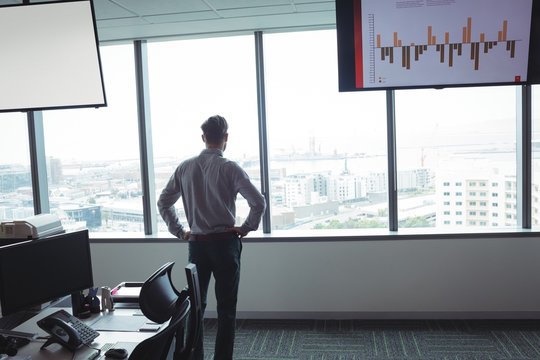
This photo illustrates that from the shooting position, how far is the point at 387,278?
3676mm

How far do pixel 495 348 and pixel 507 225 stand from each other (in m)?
1.03

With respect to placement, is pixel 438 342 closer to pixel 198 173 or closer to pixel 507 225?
pixel 507 225

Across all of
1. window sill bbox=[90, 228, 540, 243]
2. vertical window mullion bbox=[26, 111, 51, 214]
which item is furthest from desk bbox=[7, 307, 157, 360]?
vertical window mullion bbox=[26, 111, 51, 214]

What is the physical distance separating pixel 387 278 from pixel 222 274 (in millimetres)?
1584

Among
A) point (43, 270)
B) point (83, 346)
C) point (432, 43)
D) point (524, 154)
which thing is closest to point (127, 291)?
point (43, 270)

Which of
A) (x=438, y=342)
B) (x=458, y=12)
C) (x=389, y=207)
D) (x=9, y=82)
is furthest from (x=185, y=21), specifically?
(x=438, y=342)

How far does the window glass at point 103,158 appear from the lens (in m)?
4.05

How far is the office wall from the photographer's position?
3568 millimetres

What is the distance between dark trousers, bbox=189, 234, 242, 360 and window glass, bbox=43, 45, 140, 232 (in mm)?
1606

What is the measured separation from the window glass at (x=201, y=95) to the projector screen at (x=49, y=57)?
139cm

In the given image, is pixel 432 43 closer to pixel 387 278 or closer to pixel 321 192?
pixel 321 192

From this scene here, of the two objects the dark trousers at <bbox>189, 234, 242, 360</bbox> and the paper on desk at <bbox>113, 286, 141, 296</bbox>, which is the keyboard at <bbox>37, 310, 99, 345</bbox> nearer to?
the paper on desk at <bbox>113, 286, 141, 296</bbox>

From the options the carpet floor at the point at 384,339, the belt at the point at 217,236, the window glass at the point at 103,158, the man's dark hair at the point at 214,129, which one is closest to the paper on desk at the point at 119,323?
the belt at the point at 217,236

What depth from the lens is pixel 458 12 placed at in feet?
8.40
